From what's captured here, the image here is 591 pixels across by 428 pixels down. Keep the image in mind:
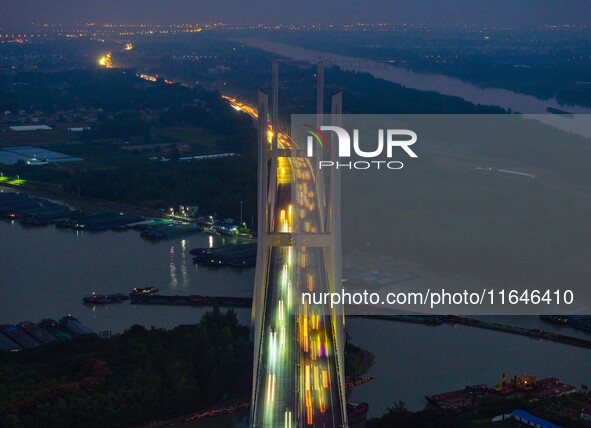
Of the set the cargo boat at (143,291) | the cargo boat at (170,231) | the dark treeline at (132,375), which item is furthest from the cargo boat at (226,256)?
the dark treeline at (132,375)

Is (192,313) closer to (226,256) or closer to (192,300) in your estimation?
(192,300)

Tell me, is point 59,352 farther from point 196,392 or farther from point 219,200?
point 219,200

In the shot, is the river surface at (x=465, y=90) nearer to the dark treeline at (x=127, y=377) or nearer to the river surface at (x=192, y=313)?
the river surface at (x=192, y=313)

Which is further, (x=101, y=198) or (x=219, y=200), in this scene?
(x=101, y=198)

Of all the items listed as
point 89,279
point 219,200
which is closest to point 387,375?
point 89,279

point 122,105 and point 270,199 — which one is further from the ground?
point 270,199

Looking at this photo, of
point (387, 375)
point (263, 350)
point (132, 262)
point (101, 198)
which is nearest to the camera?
point (263, 350)

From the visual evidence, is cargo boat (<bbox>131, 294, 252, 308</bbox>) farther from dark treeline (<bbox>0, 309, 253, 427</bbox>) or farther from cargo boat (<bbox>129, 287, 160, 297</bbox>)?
dark treeline (<bbox>0, 309, 253, 427</bbox>)

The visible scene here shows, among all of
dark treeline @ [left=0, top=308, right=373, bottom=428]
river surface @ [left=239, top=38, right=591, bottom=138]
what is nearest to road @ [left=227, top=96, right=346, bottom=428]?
dark treeline @ [left=0, top=308, right=373, bottom=428]
